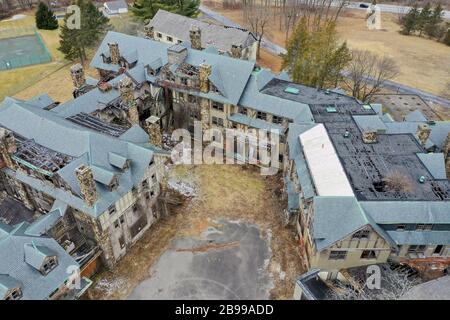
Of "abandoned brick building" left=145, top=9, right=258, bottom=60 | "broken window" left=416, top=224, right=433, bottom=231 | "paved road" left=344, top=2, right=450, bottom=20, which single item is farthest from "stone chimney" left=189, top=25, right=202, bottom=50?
"paved road" left=344, top=2, right=450, bottom=20

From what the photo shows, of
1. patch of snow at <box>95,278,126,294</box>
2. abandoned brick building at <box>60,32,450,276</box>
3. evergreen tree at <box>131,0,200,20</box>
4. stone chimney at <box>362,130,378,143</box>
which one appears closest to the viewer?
abandoned brick building at <box>60,32,450,276</box>

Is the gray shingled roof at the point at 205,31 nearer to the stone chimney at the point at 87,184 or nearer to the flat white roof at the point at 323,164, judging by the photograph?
the flat white roof at the point at 323,164

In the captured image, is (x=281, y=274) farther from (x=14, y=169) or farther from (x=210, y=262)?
(x=14, y=169)

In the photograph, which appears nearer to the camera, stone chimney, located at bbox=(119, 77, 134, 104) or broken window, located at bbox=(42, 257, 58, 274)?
broken window, located at bbox=(42, 257, 58, 274)

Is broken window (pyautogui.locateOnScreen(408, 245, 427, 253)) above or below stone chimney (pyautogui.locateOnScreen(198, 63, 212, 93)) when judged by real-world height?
below

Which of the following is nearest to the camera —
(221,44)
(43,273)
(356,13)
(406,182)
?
(43,273)

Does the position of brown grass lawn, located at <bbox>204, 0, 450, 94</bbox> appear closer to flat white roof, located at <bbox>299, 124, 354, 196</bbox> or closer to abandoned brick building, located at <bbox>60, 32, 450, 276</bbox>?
abandoned brick building, located at <bbox>60, 32, 450, 276</bbox>
